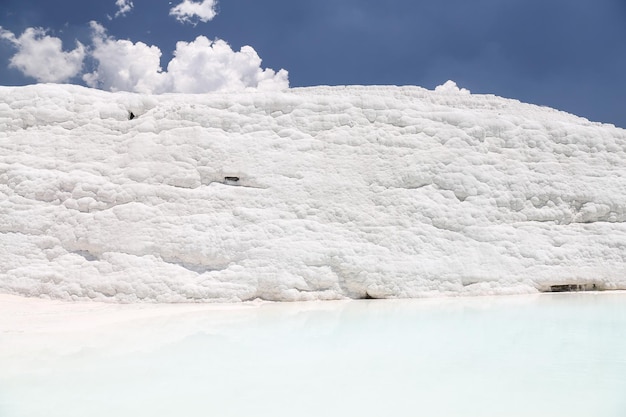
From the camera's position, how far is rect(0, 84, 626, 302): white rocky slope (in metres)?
8.30

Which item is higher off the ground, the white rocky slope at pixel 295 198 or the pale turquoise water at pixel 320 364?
the white rocky slope at pixel 295 198

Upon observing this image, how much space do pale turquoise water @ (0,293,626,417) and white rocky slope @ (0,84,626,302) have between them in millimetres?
1555

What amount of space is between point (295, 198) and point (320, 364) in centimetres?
505

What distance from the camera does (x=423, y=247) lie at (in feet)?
28.9

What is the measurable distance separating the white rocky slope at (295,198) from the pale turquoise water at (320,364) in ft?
5.10

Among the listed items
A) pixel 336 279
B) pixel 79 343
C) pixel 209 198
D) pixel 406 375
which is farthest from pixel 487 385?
pixel 209 198

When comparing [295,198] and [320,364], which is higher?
[295,198]

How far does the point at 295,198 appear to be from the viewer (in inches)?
354

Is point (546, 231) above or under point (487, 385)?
above

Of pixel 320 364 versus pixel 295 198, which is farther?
pixel 295 198

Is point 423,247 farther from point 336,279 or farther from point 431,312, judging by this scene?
point 431,312

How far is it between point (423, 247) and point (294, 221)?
2.01 meters

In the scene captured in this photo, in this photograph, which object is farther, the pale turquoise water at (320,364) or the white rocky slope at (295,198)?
the white rocky slope at (295,198)

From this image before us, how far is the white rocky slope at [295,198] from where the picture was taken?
327 inches
